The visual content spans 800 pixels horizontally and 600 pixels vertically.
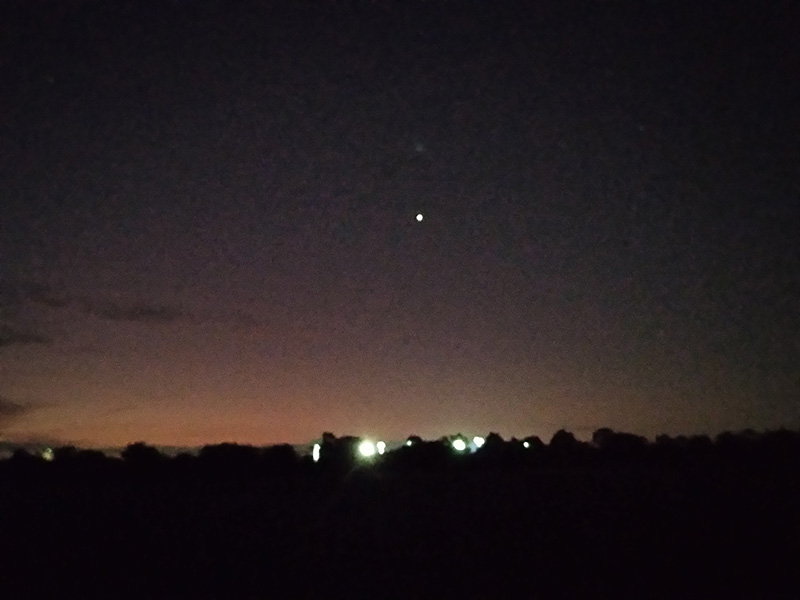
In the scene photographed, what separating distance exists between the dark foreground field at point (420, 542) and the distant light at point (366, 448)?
92.7 feet

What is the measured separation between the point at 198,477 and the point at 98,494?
1135 cm

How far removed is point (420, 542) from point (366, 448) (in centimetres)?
4455

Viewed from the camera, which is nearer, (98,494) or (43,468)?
(98,494)

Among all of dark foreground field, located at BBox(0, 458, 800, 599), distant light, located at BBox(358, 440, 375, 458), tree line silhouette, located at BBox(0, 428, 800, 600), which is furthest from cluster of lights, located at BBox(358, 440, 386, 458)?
dark foreground field, located at BBox(0, 458, 800, 599)

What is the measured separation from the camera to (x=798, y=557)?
14.2m

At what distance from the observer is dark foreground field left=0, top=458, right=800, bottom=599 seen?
42.7 ft

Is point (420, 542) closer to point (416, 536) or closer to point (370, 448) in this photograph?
point (416, 536)

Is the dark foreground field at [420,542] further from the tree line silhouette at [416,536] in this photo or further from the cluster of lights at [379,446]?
the cluster of lights at [379,446]

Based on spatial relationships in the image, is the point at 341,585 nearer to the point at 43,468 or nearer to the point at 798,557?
the point at 798,557

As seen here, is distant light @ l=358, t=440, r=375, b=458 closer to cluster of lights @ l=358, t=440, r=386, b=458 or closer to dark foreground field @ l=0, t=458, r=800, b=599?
cluster of lights @ l=358, t=440, r=386, b=458

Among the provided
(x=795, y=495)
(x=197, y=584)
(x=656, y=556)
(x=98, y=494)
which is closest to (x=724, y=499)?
(x=795, y=495)

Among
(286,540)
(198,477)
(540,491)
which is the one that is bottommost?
(286,540)

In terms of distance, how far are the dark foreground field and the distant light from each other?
92.7 feet

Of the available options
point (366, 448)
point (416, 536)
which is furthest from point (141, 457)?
point (416, 536)
